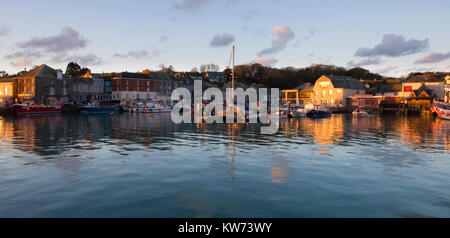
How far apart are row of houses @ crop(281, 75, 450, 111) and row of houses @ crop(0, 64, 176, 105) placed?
49.3 m

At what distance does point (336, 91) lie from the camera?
9069 cm

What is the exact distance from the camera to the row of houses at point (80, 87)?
80.2 metres

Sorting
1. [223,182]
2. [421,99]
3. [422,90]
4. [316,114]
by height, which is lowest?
[223,182]

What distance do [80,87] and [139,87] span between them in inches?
668

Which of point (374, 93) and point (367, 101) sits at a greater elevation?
point (374, 93)

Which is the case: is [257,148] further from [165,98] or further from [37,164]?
[165,98]

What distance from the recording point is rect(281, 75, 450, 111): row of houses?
83613 millimetres

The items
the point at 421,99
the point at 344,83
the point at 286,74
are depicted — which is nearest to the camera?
the point at 421,99

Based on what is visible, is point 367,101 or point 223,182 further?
point 367,101

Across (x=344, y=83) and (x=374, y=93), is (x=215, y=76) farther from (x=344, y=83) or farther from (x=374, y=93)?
(x=374, y=93)

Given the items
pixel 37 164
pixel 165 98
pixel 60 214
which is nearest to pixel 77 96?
pixel 165 98

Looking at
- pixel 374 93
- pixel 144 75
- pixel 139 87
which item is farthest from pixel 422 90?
pixel 139 87

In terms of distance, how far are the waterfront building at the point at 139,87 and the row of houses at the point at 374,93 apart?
47.5 metres

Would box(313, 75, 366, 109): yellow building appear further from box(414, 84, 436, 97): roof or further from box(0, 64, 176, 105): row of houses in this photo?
box(0, 64, 176, 105): row of houses
